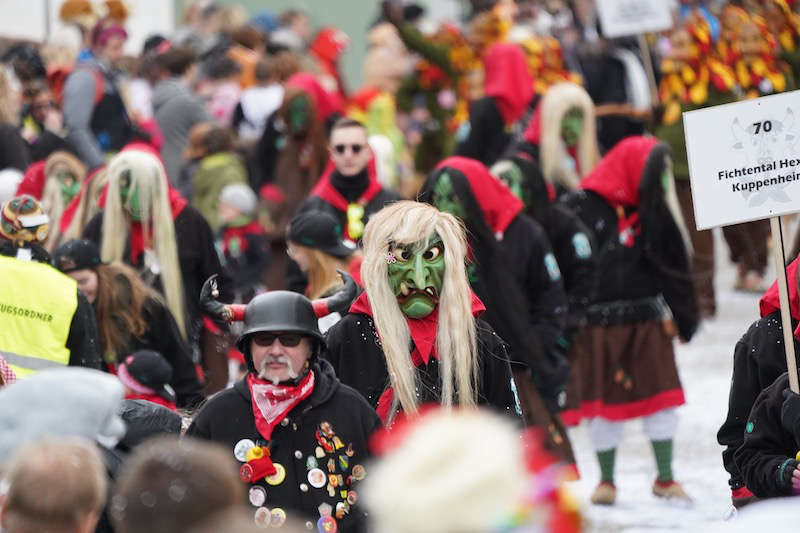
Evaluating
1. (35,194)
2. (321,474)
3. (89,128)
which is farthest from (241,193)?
(321,474)

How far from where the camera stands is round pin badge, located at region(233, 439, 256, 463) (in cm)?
509

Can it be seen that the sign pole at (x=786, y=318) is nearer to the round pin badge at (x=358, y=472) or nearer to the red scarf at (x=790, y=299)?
the red scarf at (x=790, y=299)

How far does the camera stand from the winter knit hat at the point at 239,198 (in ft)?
40.2

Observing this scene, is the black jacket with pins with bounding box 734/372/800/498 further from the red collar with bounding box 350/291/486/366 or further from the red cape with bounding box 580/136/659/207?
the red cape with bounding box 580/136/659/207

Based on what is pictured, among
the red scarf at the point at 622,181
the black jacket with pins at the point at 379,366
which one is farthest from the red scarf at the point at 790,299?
the red scarf at the point at 622,181

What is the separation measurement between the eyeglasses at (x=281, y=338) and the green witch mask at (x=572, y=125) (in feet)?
18.9

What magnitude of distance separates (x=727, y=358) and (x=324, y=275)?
18.9ft

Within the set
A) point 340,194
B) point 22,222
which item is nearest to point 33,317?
point 22,222

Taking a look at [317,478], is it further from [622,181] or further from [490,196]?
[622,181]

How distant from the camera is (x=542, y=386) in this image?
824 cm

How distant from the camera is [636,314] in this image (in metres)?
9.38

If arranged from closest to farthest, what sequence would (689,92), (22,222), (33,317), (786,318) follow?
(786,318), (33,317), (22,222), (689,92)

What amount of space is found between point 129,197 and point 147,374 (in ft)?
5.57

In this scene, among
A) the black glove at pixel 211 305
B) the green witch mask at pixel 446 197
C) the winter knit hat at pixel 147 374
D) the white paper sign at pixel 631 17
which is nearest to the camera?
Answer: the black glove at pixel 211 305
